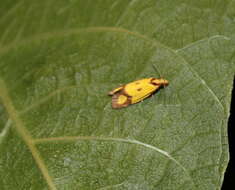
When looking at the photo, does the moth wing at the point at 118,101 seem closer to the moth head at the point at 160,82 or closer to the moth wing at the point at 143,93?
the moth wing at the point at 143,93

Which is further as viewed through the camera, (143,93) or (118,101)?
(143,93)

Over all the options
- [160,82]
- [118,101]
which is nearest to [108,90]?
[118,101]

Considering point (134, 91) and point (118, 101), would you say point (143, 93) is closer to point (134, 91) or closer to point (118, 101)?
point (134, 91)

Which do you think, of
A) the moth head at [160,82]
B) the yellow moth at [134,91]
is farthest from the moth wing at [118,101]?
the moth head at [160,82]

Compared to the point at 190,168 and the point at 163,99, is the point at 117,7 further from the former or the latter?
the point at 190,168

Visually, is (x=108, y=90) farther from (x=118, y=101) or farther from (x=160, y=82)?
(x=160, y=82)

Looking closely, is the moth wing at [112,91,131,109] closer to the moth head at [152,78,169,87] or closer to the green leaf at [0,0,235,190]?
the green leaf at [0,0,235,190]

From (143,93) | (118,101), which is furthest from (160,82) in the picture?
(118,101)
